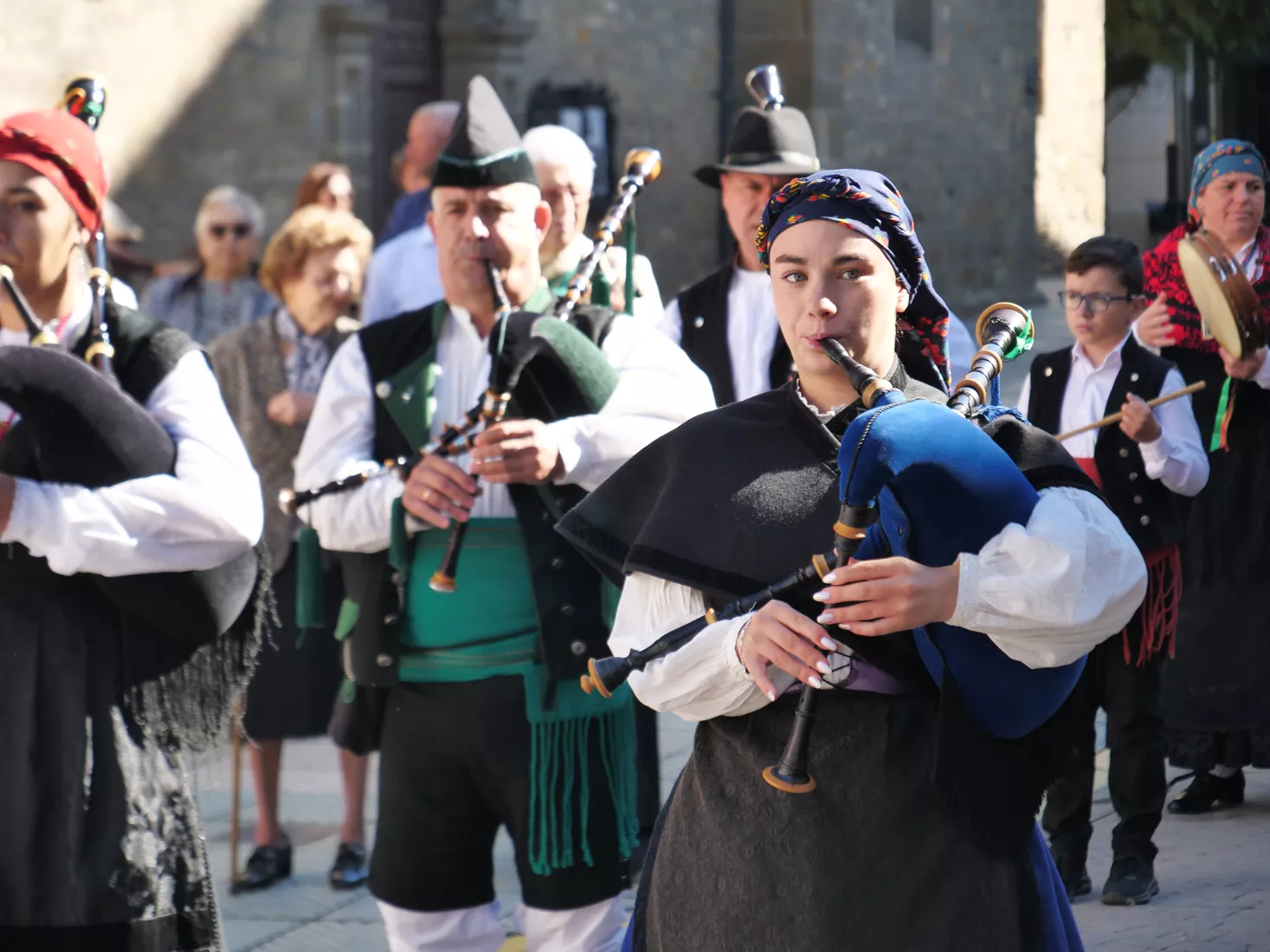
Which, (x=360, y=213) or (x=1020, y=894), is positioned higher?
(x=360, y=213)

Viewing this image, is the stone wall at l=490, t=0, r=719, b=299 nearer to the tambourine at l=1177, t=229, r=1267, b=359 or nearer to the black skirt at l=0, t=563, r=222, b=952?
the tambourine at l=1177, t=229, r=1267, b=359

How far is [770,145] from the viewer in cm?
602

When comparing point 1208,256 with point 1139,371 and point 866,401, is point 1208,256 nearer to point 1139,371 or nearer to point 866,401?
point 1139,371

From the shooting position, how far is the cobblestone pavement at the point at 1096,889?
16.8 feet

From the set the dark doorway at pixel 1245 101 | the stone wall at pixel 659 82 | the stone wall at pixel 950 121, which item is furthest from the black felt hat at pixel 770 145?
the dark doorway at pixel 1245 101

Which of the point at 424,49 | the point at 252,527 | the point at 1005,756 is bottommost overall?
the point at 1005,756

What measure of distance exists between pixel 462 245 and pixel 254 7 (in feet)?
33.7


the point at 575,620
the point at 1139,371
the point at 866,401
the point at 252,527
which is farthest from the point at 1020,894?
the point at 1139,371

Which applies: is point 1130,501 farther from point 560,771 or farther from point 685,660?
point 685,660

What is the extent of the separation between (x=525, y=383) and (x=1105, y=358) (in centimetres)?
200

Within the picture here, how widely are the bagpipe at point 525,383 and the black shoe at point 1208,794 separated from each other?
121 inches

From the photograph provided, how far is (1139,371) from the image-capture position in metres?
5.43

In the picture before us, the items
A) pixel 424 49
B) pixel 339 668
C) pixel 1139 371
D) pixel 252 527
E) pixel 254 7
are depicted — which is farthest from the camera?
pixel 424 49

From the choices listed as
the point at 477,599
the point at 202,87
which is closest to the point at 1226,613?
the point at 477,599
